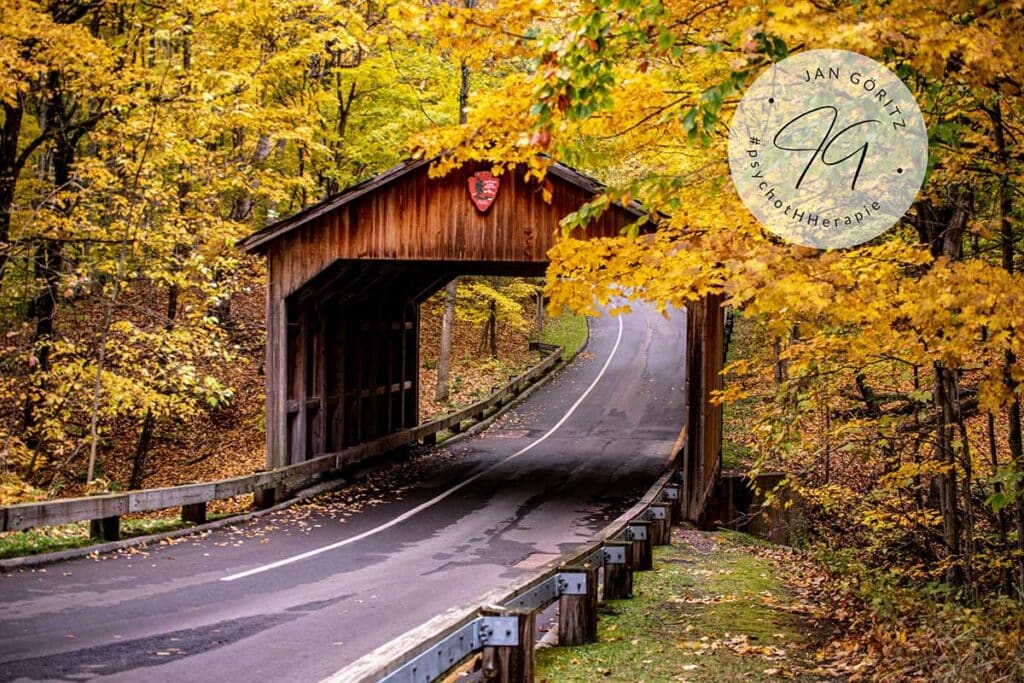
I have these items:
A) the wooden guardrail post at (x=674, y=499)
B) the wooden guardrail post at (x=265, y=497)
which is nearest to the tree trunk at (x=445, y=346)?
the wooden guardrail post at (x=265, y=497)

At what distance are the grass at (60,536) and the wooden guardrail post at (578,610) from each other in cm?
707

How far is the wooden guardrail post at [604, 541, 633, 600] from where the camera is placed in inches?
370

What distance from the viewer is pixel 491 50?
27.4ft

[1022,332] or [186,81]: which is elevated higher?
[186,81]

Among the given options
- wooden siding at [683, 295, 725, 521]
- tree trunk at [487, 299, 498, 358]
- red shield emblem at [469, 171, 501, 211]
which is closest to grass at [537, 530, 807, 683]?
wooden siding at [683, 295, 725, 521]

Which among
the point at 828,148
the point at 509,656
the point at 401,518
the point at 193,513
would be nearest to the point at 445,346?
the point at 401,518

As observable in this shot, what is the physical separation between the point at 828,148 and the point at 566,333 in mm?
40270

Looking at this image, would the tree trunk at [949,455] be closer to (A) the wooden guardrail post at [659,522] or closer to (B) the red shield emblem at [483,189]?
(A) the wooden guardrail post at [659,522]

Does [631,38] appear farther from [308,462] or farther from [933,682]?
[308,462]

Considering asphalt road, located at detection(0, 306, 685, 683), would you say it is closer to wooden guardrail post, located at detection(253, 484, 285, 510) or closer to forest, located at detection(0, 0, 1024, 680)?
wooden guardrail post, located at detection(253, 484, 285, 510)

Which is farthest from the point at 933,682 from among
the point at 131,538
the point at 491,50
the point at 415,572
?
the point at 131,538

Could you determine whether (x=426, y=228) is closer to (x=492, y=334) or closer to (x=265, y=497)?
(x=265, y=497)

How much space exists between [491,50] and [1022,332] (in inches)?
196

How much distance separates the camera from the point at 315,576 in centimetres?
1142
